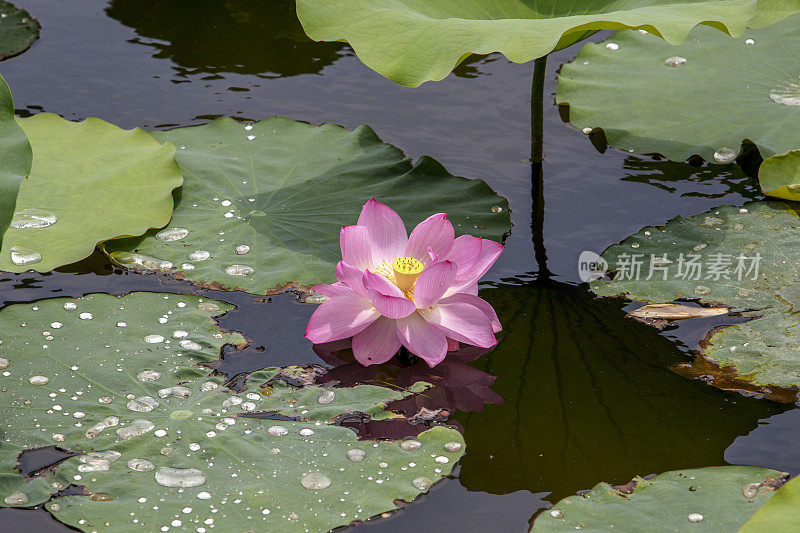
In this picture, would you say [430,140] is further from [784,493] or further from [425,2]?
[784,493]

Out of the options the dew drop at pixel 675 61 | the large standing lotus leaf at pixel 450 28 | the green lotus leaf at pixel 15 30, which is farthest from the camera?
the green lotus leaf at pixel 15 30

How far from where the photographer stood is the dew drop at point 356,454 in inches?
53.0

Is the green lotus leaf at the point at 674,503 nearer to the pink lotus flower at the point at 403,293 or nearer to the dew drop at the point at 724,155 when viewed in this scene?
the pink lotus flower at the point at 403,293

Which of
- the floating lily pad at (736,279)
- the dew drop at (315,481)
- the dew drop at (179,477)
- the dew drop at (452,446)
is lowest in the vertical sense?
the dew drop at (179,477)

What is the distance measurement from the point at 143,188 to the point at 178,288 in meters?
0.33

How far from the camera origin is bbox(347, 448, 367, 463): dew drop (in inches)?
53.0

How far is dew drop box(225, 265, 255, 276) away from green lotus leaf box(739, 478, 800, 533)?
3.53ft

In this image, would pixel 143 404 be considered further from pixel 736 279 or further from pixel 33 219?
pixel 736 279

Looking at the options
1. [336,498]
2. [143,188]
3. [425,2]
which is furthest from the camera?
[425,2]

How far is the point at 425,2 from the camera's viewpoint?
2.16 metres

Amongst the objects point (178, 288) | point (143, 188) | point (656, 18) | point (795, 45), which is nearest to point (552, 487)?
point (178, 288)

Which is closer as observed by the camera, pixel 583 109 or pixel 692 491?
pixel 692 491

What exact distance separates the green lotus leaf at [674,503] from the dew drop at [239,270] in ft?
2.67

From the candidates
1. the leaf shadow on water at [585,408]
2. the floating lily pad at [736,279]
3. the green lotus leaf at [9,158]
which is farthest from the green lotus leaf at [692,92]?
the green lotus leaf at [9,158]
